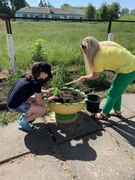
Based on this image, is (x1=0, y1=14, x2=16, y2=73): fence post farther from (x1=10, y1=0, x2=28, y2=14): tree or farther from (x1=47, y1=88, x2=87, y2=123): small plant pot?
(x1=10, y1=0, x2=28, y2=14): tree

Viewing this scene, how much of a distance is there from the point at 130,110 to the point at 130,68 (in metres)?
1.07

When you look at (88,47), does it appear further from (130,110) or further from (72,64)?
(72,64)

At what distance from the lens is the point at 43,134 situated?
2439 mm

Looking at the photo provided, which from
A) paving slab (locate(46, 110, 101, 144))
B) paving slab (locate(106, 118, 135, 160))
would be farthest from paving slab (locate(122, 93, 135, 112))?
paving slab (locate(46, 110, 101, 144))

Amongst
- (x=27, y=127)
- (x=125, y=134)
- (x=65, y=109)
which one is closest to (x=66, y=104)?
(x=65, y=109)

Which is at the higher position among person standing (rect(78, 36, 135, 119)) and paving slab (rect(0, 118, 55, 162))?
person standing (rect(78, 36, 135, 119))

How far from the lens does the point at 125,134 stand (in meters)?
2.48

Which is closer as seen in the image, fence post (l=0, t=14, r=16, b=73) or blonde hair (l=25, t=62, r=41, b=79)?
blonde hair (l=25, t=62, r=41, b=79)

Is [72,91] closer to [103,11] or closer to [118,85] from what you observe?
[118,85]

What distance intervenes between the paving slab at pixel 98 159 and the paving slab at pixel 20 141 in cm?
29

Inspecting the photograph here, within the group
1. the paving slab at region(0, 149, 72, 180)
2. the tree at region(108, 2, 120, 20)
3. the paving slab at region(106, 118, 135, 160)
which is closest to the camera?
the paving slab at region(0, 149, 72, 180)

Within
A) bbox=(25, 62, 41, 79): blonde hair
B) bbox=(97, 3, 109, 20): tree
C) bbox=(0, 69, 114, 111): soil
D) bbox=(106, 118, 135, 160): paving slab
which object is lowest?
bbox=(106, 118, 135, 160): paving slab

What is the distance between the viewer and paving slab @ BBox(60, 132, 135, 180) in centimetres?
184

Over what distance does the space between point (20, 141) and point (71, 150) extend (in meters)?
0.70
